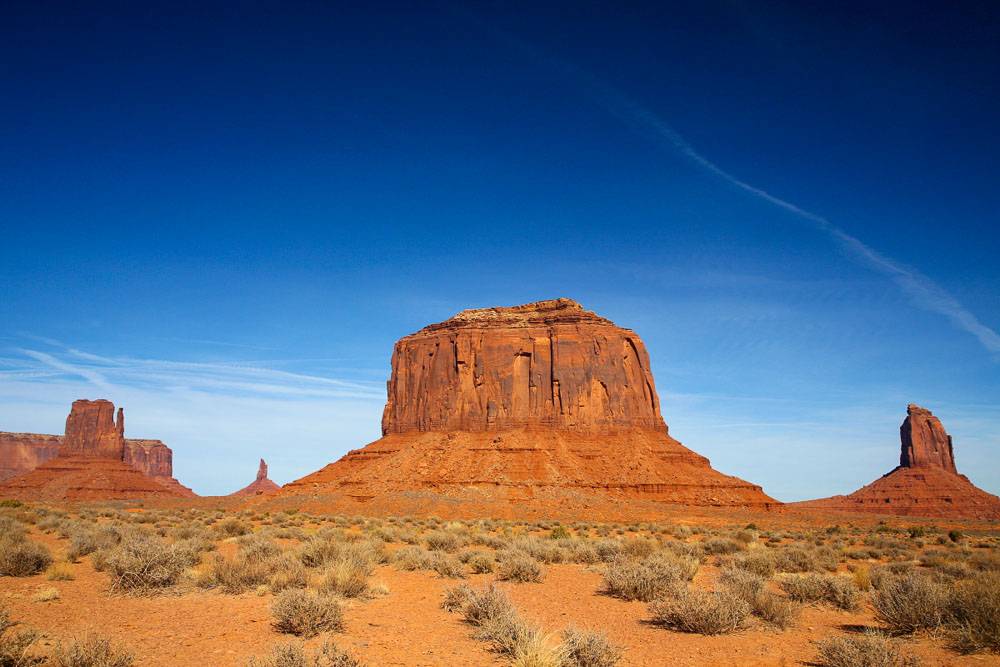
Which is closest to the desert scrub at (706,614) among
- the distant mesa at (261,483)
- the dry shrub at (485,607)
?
the dry shrub at (485,607)

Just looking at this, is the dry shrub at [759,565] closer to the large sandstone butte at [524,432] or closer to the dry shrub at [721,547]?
the dry shrub at [721,547]

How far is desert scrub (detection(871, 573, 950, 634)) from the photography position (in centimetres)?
872

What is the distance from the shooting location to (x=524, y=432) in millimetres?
72750

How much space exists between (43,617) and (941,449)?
138690 millimetres

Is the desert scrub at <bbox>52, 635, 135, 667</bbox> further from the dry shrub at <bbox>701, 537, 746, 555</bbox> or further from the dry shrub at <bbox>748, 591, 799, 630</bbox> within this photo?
the dry shrub at <bbox>701, 537, 746, 555</bbox>

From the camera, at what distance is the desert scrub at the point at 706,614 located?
9.01 m

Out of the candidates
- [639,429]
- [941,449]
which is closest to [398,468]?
[639,429]

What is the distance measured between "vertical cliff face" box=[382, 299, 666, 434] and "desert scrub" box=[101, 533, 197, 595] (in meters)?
63.4

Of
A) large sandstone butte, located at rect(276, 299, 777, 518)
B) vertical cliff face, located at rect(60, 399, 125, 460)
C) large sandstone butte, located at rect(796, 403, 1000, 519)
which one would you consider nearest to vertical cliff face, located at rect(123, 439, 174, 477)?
vertical cliff face, located at rect(60, 399, 125, 460)

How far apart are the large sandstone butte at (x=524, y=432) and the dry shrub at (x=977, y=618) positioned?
42.6 m

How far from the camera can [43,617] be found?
29.6ft

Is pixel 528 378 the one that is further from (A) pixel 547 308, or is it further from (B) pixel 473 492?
(B) pixel 473 492

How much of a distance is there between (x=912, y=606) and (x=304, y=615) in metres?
8.62

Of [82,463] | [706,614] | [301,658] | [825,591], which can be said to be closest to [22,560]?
[301,658]
